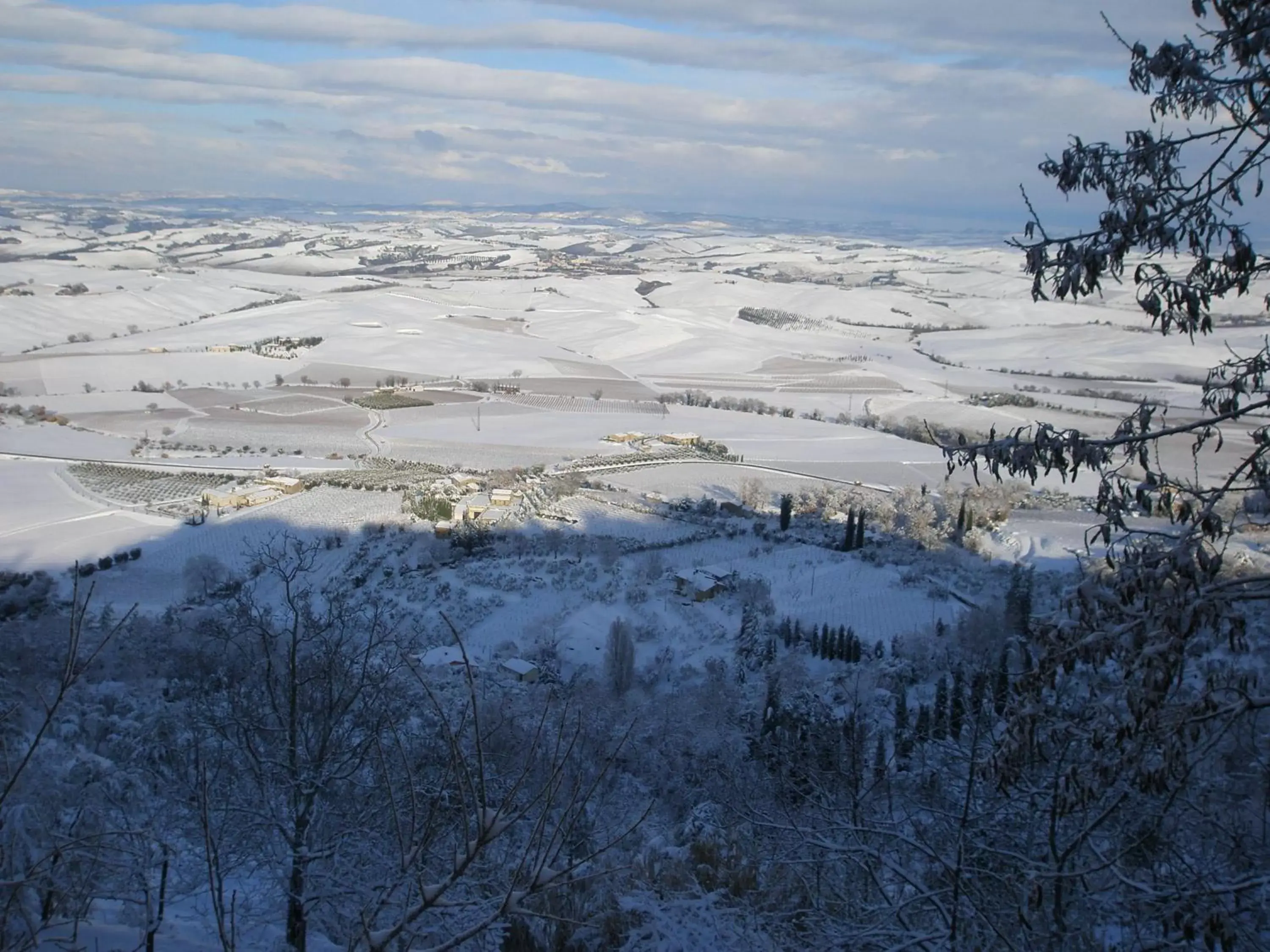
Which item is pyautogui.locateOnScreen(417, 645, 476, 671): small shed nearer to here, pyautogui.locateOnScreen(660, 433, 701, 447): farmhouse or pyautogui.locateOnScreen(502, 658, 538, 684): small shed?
pyautogui.locateOnScreen(502, 658, 538, 684): small shed

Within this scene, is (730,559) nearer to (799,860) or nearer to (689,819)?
(689,819)

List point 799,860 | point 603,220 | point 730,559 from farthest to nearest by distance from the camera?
point 603,220, point 730,559, point 799,860

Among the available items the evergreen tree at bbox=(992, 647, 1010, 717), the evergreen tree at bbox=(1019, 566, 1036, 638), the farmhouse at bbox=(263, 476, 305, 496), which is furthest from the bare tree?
the farmhouse at bbox=(263, 476, 305, 496)

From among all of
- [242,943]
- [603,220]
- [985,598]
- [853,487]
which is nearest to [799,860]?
[242,943]

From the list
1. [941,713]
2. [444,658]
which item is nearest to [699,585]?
[444,658]

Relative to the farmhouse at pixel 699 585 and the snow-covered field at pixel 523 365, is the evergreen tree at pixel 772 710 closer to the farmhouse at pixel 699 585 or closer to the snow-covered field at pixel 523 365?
the farmhouse at pixel 699 585

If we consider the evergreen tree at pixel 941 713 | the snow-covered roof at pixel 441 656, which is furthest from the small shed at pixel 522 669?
the evergreen tree at pixel 941 713

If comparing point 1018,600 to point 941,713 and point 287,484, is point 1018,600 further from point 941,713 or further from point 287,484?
point 287,484
